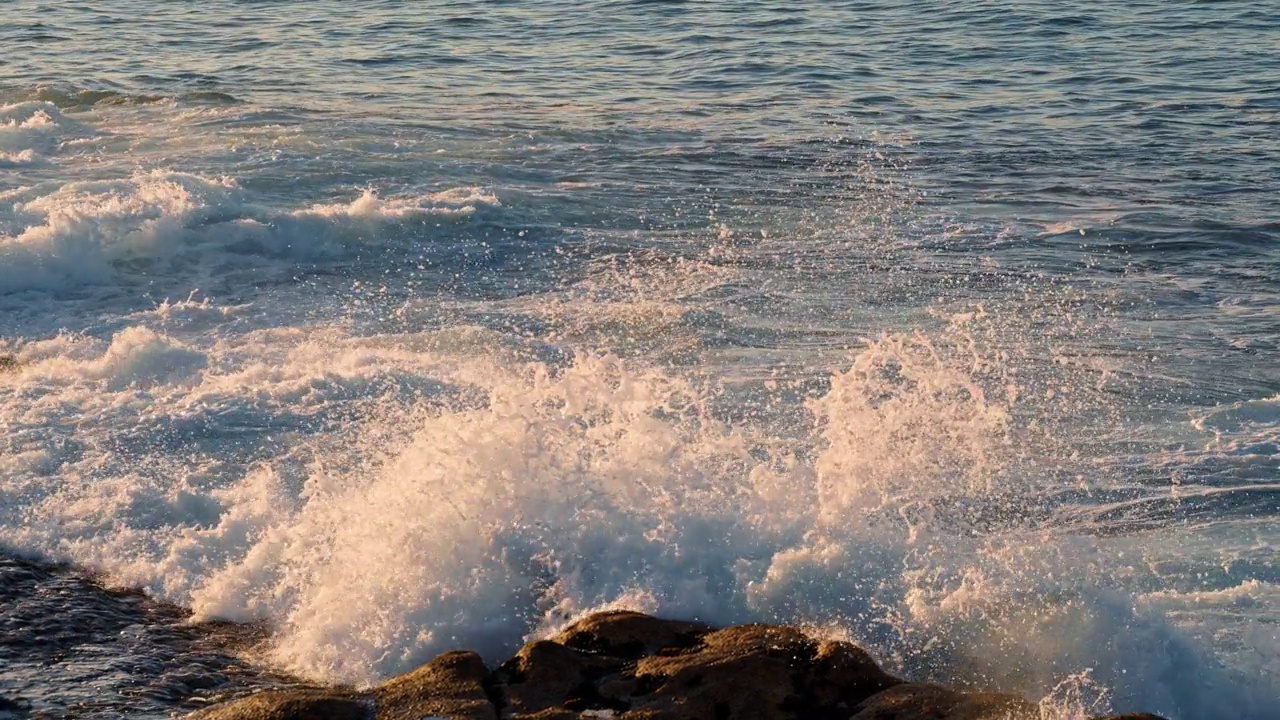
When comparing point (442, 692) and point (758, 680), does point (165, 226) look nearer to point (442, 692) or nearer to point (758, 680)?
point (442, 692)

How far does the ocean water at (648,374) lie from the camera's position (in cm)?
571

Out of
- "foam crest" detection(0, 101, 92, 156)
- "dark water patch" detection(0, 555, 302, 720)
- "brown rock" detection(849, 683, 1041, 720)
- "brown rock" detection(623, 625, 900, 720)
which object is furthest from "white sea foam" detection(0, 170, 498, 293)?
"brown rock" detection(849, 683, 1041, 720)

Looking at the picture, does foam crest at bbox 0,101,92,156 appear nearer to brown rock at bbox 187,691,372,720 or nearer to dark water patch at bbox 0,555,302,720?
dark water patch at bbox 0,555,302,720

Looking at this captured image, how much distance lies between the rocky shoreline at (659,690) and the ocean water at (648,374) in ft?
1.49

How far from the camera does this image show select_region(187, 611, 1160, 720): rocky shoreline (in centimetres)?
476

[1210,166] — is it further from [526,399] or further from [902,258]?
[526,399]

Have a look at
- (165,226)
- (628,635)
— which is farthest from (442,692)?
(165,226)

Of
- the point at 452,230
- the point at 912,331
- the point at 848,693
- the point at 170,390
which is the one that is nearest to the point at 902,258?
the point at 912,331

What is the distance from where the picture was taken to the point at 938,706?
15.7 feet

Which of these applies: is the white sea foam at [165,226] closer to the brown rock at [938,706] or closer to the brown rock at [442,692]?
the brown rock at [442,692]

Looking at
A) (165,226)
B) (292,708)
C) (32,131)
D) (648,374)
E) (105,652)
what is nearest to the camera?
(292,708)

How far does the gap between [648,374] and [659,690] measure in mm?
3433

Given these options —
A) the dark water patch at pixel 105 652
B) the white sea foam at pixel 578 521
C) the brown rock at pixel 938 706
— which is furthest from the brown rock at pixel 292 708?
the brown rock at pixel 938 706

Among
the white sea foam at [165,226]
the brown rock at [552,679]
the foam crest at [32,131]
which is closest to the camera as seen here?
the brown rock at [552,679]
